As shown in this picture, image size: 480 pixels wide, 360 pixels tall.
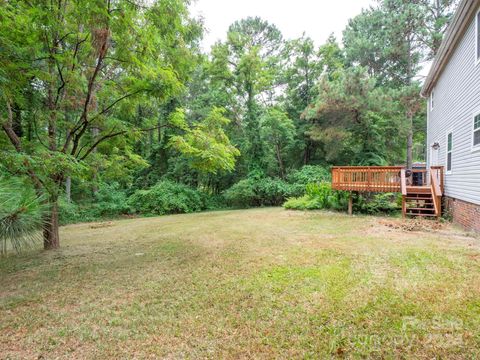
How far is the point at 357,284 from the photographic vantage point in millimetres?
3094

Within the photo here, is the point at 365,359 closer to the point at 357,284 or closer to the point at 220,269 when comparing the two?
the point at 357,284

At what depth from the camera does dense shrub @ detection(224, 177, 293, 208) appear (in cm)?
1366

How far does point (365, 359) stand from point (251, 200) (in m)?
12.4

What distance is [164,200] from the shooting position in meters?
12.3

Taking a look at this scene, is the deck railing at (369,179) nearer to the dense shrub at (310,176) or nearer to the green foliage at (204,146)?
the dense shrub at (310,176)

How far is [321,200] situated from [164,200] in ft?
24.8

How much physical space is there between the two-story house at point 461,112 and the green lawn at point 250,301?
5.70 ft

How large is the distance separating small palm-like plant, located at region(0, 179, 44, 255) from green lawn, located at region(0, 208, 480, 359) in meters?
0.94

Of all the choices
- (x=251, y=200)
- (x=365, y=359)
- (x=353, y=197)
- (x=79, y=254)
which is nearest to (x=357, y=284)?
(x=365, y=359)

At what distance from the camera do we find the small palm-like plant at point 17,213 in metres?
2.26

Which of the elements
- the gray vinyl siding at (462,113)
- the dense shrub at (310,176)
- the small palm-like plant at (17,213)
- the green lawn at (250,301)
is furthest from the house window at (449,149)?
the small palm-like plant at (17,213)

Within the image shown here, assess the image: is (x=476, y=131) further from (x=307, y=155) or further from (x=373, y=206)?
(x=307, y=155)

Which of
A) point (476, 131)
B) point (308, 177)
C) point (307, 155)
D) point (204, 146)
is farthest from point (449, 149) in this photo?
point (307, 155)

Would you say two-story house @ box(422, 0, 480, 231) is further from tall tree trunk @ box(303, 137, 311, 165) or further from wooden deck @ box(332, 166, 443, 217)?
tall tree trunk @ box(303, 137, 311, 165)
